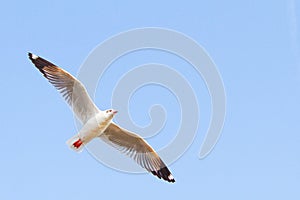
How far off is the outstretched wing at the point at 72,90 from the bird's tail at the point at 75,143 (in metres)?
0.41

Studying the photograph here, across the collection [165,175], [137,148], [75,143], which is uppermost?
[137,148]

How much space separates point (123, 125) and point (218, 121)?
195cm

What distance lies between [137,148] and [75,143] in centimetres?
145

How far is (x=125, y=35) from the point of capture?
18.7 metres

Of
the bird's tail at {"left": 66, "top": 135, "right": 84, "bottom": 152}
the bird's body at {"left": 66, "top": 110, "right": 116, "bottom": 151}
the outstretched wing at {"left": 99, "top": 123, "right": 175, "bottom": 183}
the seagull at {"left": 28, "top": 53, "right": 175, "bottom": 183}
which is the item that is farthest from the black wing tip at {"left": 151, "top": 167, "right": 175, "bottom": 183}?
the bird's tail at {"left": 66, "top": 135, "right": 84, "bottom": 152}

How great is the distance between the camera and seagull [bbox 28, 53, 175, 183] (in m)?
16.8

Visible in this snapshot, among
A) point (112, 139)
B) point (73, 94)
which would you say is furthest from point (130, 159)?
point (73, 94)

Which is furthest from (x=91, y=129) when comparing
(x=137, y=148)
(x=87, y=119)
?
(x=137, y=148)

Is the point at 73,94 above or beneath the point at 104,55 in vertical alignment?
beneath

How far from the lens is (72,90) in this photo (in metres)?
16.8

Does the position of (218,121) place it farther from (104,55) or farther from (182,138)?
(104,55)

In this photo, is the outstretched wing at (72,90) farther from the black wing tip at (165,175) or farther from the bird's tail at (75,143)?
the black wing tip at (165,175)

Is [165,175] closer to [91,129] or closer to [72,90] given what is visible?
[91,129]

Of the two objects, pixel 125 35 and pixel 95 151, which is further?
pixel 125 35
